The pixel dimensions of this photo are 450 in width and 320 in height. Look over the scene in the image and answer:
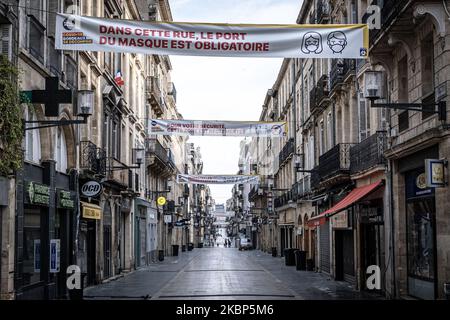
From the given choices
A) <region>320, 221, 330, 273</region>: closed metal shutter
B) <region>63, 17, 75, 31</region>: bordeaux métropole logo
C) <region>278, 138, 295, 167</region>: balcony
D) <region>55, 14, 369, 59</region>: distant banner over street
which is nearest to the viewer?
<region>55, 14, 369, 59</region>: distant banner over street

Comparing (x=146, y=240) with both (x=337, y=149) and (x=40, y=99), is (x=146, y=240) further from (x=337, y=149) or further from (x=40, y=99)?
(x=40, y=99)

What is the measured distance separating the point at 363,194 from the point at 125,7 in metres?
18.8

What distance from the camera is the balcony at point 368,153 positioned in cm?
2055

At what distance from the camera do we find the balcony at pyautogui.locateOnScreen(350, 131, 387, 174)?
2055cm

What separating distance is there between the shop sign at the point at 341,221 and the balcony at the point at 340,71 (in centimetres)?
493

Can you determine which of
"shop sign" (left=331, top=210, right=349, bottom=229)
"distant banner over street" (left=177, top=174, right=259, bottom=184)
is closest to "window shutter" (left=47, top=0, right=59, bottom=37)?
"shop sign" (left=331, top=210, right=349, bottom=229)

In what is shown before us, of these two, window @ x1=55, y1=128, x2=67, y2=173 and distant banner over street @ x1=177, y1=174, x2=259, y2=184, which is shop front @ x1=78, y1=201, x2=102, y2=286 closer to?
window @ x1=55, y1=128, x2=67, y2=173

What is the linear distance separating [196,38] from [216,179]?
36962 mm

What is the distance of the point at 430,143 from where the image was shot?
1598 centimetres

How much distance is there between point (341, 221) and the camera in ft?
89.8

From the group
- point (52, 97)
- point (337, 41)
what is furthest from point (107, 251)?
point (337, 41)

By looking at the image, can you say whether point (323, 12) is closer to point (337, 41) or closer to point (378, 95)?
point (378, 95)

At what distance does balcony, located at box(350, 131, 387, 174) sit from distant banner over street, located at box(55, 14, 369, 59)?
7964 mm
